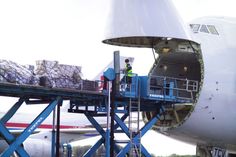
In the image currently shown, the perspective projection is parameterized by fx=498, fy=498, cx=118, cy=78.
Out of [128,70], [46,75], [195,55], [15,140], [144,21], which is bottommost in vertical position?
[15,140]

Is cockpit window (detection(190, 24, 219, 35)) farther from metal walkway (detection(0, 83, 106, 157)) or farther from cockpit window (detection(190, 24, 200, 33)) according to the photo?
metal walkway (detection(0, 83, 106, 157))

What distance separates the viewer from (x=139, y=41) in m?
18.5

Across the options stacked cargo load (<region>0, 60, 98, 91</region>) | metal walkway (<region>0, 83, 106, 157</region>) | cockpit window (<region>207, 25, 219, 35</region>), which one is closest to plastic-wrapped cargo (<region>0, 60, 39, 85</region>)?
stacked cargo load (<region>0, 60, 98, 91</region>)

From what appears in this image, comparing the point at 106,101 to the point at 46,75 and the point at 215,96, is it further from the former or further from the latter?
the point at 215,96

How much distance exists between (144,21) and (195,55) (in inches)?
111

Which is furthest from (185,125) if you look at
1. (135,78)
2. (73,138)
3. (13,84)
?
(73,138)

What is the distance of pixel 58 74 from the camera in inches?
628

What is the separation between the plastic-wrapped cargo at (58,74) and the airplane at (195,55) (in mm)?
1855

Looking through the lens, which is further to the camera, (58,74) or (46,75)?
(58,74)

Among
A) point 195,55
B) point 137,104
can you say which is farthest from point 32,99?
point 195,55

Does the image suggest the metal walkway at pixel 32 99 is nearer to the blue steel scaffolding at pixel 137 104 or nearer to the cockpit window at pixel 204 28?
the blue steel scaffolding at pixel 137 104

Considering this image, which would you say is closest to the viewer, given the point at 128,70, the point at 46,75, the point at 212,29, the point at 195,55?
the point at 46,75

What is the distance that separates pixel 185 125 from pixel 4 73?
6636 millimetres

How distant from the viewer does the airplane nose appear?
54.5ft
